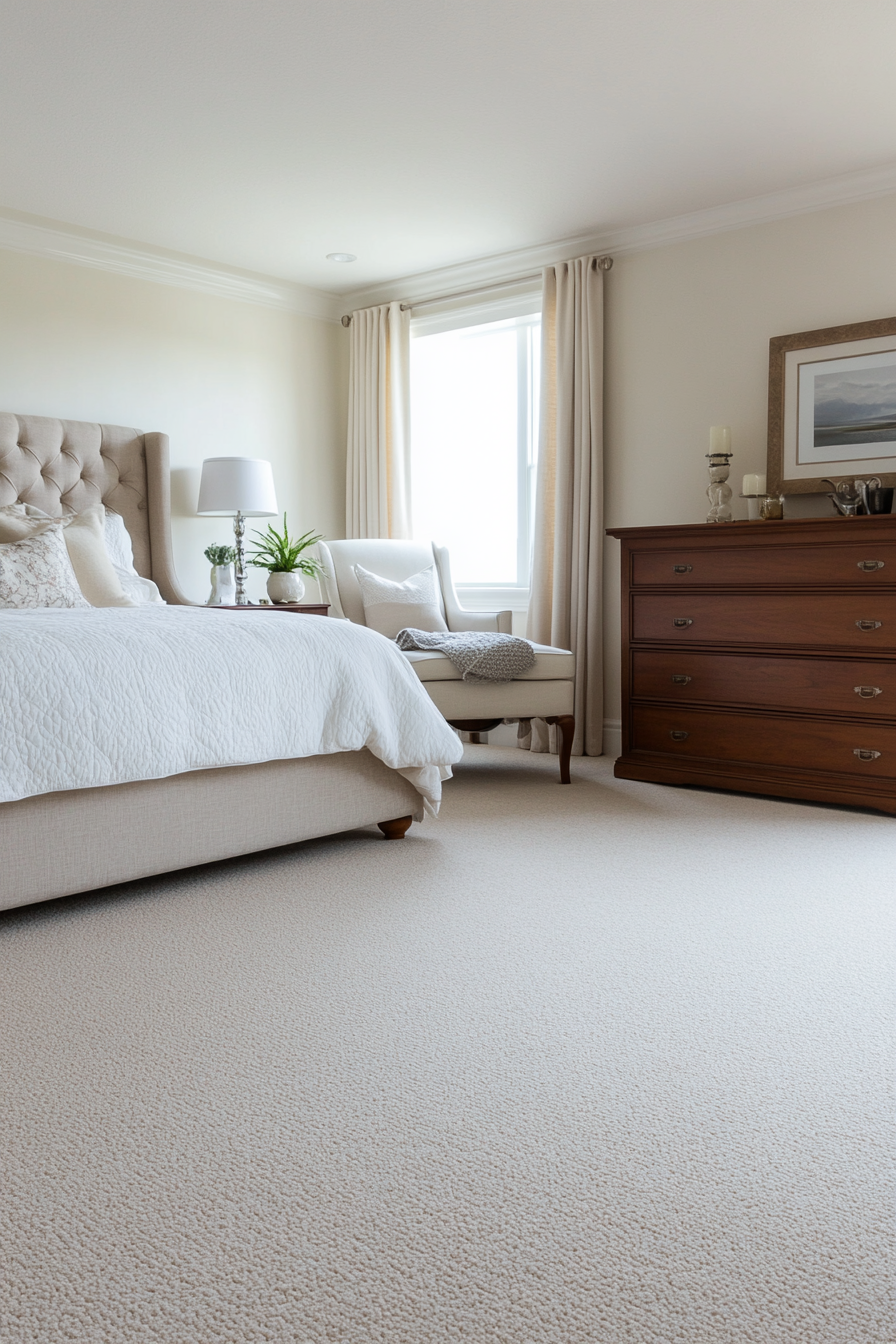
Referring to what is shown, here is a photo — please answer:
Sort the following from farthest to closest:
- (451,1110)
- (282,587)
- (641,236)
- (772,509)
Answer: (282,587), (641,236), (772,509), (451,1110)

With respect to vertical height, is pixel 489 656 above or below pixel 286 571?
below

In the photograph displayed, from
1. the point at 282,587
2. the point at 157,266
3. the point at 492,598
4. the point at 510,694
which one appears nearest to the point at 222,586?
the point at 282,587

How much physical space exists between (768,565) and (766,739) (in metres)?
0.63

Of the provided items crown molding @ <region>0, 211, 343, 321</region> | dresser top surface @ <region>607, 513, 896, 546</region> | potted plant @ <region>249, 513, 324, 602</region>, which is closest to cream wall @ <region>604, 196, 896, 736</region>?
dresser top surface @ <region>607, 513, 896, 546</region>

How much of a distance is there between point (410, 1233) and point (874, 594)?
9.46 feet

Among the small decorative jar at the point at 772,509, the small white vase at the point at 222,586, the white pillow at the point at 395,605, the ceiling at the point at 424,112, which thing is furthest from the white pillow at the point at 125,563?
the small decorative jar at the point at 772,509

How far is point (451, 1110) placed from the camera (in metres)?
1.53

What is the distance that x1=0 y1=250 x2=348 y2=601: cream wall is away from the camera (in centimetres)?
452

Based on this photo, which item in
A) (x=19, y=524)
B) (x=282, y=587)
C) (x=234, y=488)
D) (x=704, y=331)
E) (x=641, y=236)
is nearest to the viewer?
(x=19, y=524)

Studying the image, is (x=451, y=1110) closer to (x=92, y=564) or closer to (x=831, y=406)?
(x=92, y=564)

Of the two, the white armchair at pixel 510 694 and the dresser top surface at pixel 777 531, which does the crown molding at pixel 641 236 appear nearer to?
the dresser top surface at pixel 777 531

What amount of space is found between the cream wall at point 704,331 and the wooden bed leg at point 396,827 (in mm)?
1908

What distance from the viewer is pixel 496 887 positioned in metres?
2.70

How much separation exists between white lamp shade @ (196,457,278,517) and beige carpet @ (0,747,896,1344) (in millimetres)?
2446
